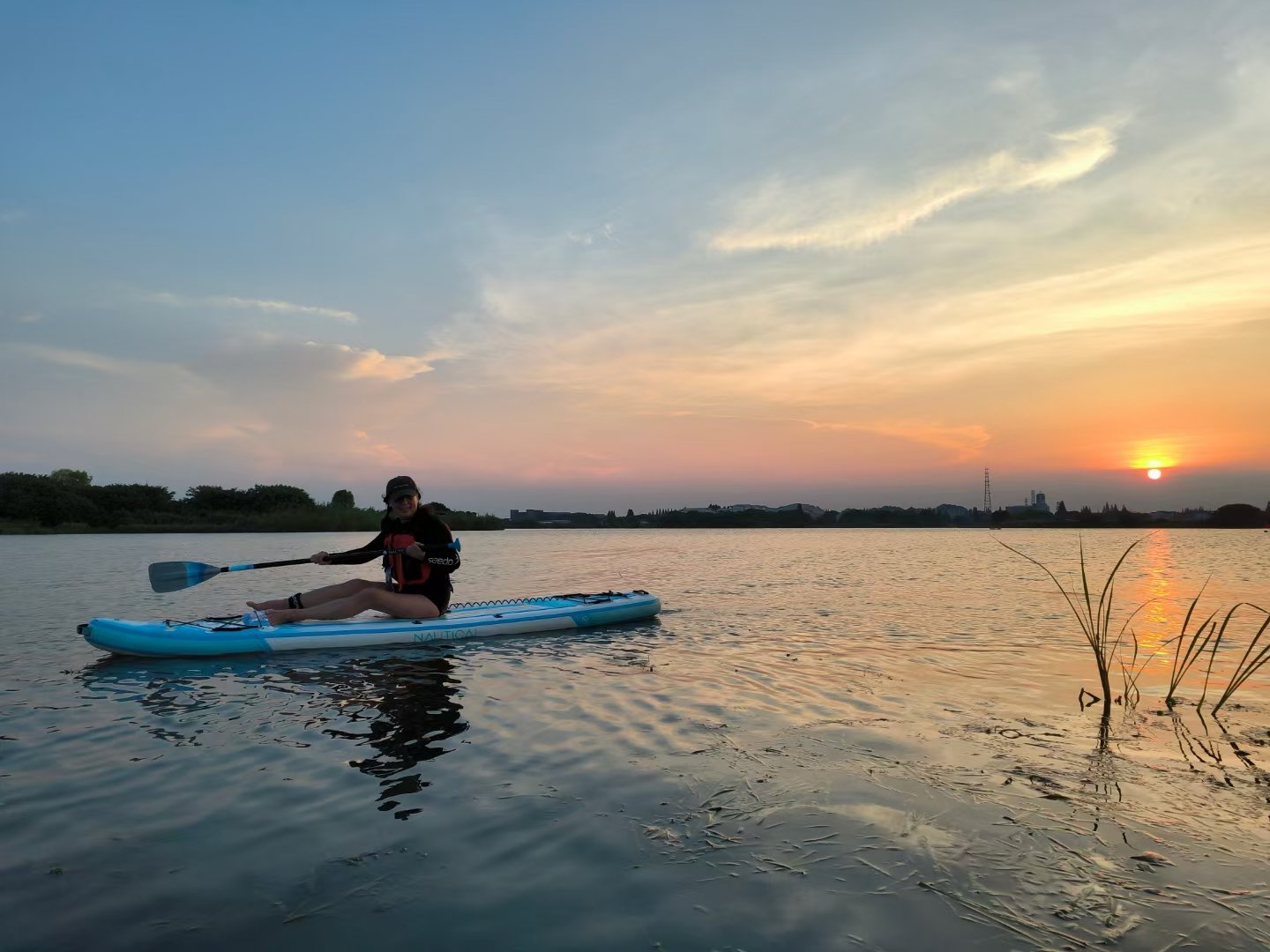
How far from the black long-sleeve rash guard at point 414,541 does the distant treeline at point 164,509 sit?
57.6 m

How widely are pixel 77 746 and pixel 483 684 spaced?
3520 millimetres

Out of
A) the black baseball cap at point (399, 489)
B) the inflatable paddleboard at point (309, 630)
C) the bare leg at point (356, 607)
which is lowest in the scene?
the inflatable paddleboard at point (309, 630)

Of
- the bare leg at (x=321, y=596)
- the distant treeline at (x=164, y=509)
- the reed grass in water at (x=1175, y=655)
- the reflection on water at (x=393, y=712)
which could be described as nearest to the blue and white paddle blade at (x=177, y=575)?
the bare leg at (x=321, y=596)

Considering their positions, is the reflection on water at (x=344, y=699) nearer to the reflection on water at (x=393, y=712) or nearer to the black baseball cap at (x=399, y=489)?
the reflection on water at (x=393, y=712)

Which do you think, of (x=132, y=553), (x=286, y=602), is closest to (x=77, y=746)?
(x=286, y=602)

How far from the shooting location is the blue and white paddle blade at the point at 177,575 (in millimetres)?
10305

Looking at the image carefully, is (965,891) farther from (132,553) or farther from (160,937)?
(132,553)

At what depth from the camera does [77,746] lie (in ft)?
18.6

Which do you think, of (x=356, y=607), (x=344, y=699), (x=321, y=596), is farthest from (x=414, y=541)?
(x=344, y=699)

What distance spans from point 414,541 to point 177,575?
3.50 m

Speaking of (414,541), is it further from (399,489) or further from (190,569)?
(190,569)

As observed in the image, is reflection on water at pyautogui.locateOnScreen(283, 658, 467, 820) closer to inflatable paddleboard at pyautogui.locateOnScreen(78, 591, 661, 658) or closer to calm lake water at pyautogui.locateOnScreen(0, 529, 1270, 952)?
calm lake water at pyautogui.locateOnScreen(0, 529, 1270, 952)

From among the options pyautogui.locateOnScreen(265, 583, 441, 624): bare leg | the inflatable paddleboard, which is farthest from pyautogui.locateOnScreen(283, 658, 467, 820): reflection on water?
pyautogui.locateOnScreen(265, 583, 441, 624): bare leg

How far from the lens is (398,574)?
34.6 ft
